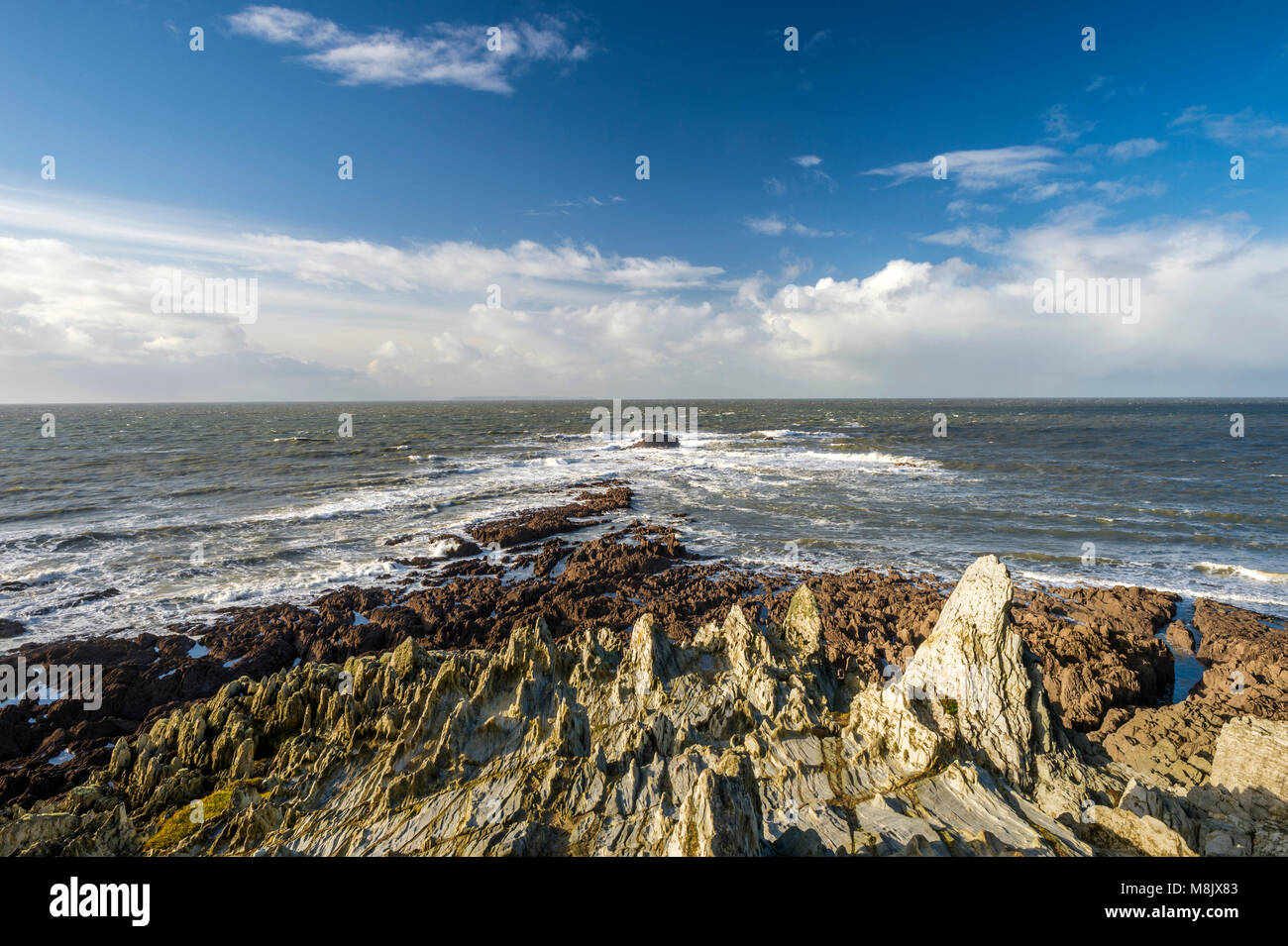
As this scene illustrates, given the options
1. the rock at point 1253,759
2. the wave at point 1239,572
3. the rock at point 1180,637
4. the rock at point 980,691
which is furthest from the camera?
the wave at point 1239,572

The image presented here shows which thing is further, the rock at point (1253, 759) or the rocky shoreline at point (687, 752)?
the rock at point (1253, 759)

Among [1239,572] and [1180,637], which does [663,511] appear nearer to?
[1180,637]

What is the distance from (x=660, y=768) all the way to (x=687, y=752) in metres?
0.40

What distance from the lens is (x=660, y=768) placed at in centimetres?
568

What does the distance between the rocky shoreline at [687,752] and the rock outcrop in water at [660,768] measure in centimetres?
3

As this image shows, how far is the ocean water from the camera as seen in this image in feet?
68.0

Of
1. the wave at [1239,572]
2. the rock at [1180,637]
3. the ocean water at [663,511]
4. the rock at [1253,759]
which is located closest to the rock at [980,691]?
the rock at [1253,759]

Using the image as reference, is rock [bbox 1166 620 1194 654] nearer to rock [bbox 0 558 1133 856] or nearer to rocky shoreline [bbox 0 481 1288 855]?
rocky shoreline [bbox 0 481 1288 855]

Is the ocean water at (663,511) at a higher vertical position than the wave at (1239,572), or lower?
Result: higher

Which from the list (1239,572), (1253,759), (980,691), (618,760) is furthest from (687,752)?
(1239,572)

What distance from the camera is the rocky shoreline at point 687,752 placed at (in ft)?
15.8

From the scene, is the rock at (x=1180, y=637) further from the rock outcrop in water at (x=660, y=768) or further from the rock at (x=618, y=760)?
the rock at (x=618, y=760)
